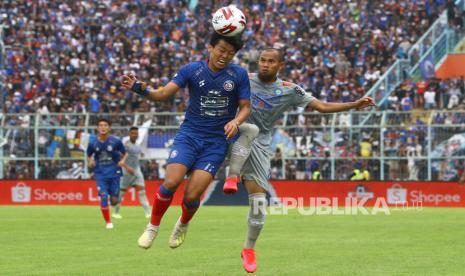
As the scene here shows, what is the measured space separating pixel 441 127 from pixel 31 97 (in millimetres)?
18452

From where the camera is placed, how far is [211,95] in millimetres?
12281

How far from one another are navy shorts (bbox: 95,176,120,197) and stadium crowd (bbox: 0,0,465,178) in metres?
14.6

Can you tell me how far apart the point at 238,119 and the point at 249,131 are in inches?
25.4

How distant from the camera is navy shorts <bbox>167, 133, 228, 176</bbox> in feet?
40.0

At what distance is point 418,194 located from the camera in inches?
1393

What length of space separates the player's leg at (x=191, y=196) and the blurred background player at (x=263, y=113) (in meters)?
0.78

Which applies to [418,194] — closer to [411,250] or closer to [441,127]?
[441,127]

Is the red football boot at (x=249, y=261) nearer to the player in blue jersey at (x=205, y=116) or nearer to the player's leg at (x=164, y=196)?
the player in blue jersey at (x=205, y=116)

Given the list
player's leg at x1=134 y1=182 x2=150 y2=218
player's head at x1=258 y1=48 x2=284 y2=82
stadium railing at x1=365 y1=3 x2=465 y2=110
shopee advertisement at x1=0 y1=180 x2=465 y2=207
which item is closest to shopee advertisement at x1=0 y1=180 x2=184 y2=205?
shopee advertisement at x1=0 y1=180 x2=465 y2=207

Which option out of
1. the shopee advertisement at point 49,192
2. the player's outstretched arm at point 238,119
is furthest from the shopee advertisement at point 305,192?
the player's outstretched arm at point 238,119

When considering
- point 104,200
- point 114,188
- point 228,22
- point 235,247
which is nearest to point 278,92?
point 228,22

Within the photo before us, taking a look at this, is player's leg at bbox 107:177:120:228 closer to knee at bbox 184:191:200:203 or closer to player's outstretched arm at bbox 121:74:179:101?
knee at bbox 184:191:200:203

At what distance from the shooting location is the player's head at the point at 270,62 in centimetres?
1301

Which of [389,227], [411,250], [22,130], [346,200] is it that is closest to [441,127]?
[346,200]
